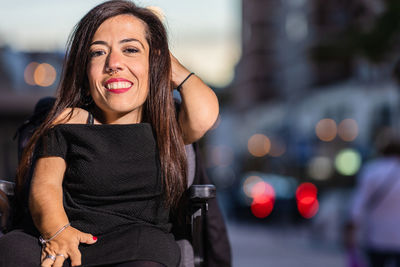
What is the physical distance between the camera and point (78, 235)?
102 inches

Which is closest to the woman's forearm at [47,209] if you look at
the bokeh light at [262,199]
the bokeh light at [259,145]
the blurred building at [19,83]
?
the bokeh light at [262,199]

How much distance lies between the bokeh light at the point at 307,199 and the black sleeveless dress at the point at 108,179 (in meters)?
15.3

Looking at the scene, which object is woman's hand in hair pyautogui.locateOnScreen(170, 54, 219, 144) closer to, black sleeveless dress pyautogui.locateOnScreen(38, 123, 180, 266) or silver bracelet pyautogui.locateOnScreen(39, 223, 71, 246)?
black sleeveless dress pyautogui.locateOnScreen(38, 123, 180, 266)

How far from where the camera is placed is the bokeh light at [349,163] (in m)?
17.9

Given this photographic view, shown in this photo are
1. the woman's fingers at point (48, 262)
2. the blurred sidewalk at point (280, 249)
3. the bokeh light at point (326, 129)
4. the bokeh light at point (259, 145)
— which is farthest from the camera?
the bokeh light at point (259, 145)

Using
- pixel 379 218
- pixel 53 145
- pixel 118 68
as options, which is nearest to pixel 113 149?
pixel 53 145

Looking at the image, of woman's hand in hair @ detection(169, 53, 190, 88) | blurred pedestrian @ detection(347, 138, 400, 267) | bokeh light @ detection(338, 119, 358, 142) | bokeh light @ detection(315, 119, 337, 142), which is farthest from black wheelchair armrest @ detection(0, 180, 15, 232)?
bokeh light @ detection(315, 119, 337, 142)

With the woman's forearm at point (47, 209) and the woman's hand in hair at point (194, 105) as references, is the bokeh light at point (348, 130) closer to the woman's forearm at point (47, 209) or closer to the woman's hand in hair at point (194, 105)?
the woman's hand in hair at point (194, 105)

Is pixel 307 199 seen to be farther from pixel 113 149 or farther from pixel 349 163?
pixel 113 149

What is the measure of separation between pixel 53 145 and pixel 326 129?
43.0 meters

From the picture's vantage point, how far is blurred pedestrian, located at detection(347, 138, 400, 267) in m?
5.35

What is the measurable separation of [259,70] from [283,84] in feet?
36.4

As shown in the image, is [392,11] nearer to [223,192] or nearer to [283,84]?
[223,192]

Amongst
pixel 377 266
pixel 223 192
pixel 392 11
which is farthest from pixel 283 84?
pixel 377 266
